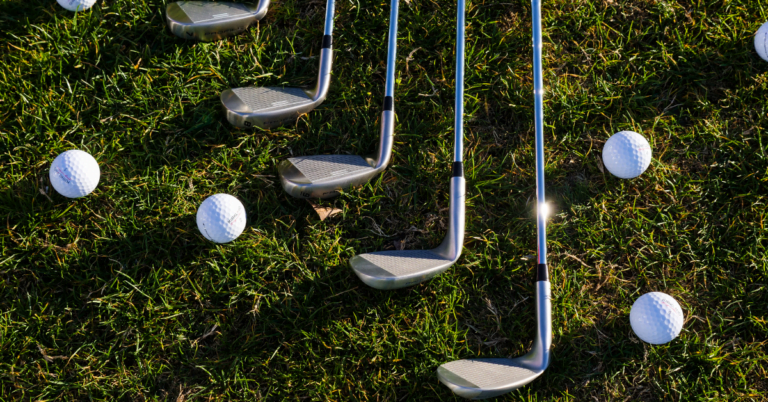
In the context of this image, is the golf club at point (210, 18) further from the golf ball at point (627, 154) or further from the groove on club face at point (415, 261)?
the golf ball at point (627, 154)

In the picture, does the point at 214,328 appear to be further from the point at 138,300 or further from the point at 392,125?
the point at 392,125

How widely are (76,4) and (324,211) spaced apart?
229cm

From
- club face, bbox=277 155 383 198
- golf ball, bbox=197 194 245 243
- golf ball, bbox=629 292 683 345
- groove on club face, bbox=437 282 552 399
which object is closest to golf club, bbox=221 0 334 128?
club face, bbox=277 155 383 198

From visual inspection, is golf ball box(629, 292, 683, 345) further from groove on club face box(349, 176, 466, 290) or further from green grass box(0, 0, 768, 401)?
groove on club face box(349, 176, 466, 290)

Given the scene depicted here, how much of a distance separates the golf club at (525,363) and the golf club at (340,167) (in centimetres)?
98

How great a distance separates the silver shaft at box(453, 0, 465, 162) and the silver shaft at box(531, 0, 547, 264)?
19.3 inches

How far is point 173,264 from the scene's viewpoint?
378 cm

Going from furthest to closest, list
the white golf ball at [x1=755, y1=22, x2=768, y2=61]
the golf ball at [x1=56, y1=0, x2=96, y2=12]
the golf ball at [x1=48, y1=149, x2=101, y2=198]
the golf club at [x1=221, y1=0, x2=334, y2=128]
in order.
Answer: the white golf ball at [x1=755, y1=22, x2=768, y2=61]
the golf ball at [x1=56, y1=0, x2=96, y2=12]
the golf club at [x1=221, y1=0, x2=334, y2=128]
the golf ball at [x1=48, y1=149, x2=101, y2=198]

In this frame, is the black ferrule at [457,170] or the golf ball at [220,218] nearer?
the golf ball at [220,218]

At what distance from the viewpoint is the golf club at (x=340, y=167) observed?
373 cm

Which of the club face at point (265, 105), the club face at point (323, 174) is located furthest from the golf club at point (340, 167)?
the club face at point (265, 105)

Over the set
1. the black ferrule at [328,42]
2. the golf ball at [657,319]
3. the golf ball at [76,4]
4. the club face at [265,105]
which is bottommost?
the golf ball at [657,319]

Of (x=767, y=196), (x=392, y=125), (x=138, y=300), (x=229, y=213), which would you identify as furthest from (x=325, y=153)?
(x=767, y=196)

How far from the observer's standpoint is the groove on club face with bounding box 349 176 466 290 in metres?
3.45
